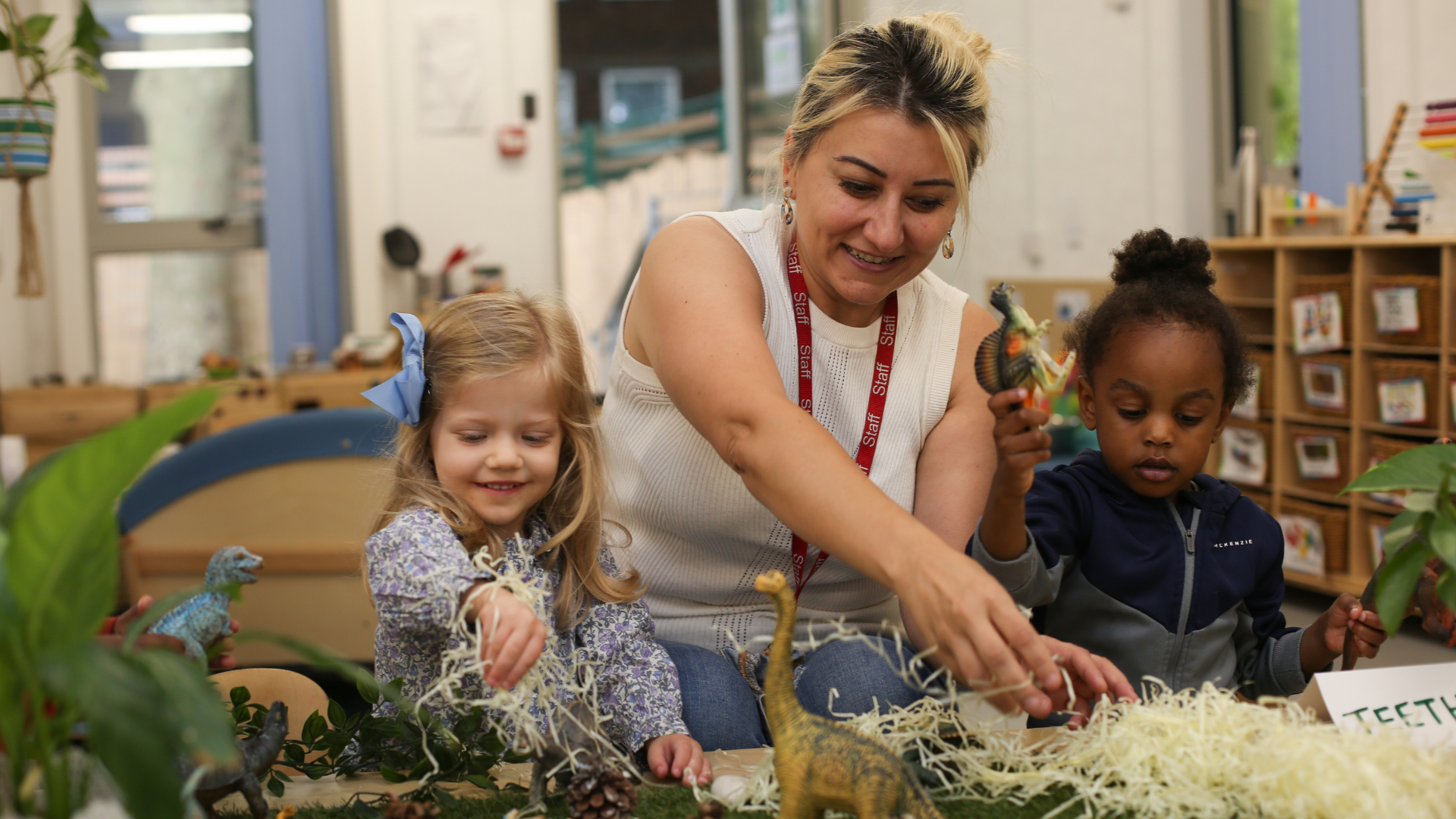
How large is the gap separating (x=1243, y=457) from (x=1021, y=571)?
3.17 m

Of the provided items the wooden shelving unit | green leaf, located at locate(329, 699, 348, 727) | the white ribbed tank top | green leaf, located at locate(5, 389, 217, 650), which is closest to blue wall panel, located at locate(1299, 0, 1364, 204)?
the wooden shelving unit

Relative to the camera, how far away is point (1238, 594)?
134 cm

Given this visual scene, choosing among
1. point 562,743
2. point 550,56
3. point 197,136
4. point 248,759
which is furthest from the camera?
point 550,56

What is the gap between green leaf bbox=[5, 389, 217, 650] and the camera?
0.59 metres

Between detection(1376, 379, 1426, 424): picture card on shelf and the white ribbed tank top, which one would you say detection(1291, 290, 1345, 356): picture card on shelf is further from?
the white ribbed tank top

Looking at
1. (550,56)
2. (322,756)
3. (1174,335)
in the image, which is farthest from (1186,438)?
(550,56)

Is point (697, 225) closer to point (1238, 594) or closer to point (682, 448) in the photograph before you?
point (682, 448)

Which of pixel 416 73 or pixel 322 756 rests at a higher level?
pixel 416 73

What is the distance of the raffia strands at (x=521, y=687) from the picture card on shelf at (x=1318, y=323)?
310cm

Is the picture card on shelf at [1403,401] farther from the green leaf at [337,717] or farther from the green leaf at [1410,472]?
the green leaf at [337,717]

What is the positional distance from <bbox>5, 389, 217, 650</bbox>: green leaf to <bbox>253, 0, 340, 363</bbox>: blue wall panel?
482cm

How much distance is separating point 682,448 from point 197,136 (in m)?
4.57

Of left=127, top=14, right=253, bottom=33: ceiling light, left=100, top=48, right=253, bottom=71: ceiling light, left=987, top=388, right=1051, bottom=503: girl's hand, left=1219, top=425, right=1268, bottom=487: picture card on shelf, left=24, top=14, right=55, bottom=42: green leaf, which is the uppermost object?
left=127, top=14, right=253, bottom=33: ceiling light

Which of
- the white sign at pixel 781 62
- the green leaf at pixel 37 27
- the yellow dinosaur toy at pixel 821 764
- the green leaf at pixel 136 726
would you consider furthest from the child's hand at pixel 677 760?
the white sign at pixel 781 62
